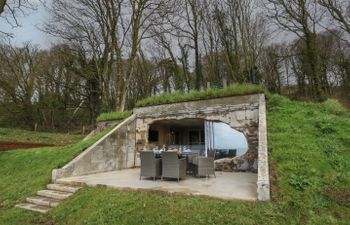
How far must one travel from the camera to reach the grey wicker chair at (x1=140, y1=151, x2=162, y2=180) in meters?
7.34

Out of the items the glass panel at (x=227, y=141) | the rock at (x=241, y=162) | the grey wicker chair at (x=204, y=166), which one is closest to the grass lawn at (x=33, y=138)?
the glass panel at (x=227, y=141)

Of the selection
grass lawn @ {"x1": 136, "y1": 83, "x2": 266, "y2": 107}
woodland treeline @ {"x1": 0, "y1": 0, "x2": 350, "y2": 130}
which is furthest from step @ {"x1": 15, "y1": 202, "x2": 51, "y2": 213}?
woodland treeline @ {"x1": 0, "y1": 0, "x2": 350, "y2": 130}

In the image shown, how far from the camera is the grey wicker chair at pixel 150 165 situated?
24.1ft

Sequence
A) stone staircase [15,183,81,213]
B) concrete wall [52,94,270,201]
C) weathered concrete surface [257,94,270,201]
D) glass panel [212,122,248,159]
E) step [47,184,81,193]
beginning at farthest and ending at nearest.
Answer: glass panel [212,122,248,159]
concrete wall [52,94,270,201]
step [47,184,81,193]
stone staircase [15,183,81,213]
weathered concrete surface [257,94,270,201]

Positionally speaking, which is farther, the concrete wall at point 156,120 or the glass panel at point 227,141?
the glass panel at point 227,141

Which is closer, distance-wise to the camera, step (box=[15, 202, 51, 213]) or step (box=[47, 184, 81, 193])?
step (box=[15, 202, 51, 213])

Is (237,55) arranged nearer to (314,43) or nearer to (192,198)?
(314,43)

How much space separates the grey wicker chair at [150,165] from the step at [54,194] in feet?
6.78

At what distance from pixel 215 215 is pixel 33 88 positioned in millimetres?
24827

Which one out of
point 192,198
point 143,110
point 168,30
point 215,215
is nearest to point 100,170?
point 143,110

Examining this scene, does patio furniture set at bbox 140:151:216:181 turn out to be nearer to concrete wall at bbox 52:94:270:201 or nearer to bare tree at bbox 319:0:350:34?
concrete wall at bbox 52:94:270:201

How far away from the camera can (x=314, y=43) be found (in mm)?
15430

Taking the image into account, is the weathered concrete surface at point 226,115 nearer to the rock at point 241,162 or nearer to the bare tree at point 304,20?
the rock at point 241,162

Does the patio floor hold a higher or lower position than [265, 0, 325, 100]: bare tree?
lower
